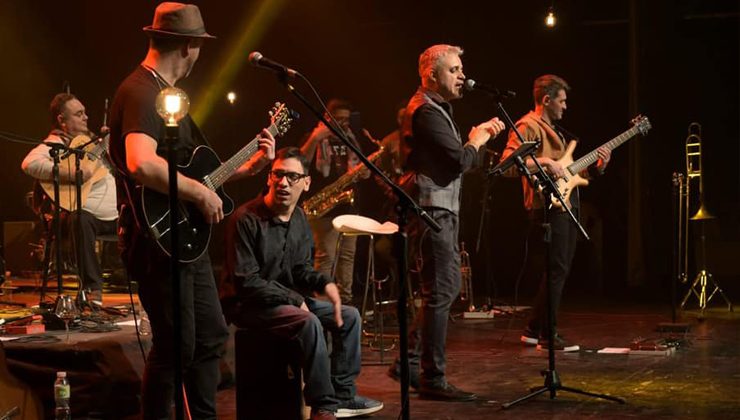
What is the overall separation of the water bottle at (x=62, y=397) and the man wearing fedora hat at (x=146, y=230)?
105 centimetres

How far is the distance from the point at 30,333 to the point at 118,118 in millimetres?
2613

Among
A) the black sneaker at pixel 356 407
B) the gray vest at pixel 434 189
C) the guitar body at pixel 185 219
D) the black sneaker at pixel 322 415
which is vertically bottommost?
the black sneaker at pixel 356 407

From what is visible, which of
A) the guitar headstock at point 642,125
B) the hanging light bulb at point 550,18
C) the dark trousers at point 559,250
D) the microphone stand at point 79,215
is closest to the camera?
the microphone stand at point 79,215

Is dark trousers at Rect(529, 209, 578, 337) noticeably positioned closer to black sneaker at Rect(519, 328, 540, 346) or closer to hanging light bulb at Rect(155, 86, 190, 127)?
black sneaker at Rect(519, 328, 540, 346)

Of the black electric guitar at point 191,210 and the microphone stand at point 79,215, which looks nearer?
the black electric guitar at point 191,210

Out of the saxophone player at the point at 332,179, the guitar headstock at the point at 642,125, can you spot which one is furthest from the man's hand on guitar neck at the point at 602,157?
the saxophone player at the point at 332,179

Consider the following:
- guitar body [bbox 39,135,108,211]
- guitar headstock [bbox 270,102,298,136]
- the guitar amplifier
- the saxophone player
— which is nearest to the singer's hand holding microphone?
guitar headstock [bbox 270,102,298,136]

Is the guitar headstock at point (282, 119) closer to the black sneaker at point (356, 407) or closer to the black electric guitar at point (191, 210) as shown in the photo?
the black electric guitar at point (191, 210)

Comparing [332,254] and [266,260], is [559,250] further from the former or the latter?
[266,260]

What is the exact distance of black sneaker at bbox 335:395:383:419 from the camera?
5.43 metres

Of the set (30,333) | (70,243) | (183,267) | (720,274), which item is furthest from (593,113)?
(183,267)

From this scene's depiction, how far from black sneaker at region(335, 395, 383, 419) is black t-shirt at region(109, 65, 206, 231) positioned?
1855 mm

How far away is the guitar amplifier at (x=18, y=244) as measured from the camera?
1068 cm

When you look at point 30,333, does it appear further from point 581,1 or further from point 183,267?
point 581,1
